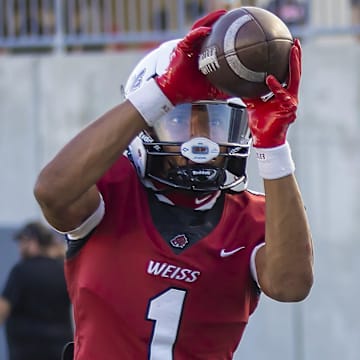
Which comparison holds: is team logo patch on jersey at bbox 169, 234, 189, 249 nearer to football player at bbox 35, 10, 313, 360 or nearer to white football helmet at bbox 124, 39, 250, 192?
football player at bbox 35, 10, 313, 360

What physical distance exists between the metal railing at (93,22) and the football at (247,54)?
4.85 m

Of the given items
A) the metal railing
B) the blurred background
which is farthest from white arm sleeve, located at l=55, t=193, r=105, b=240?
the metal railing

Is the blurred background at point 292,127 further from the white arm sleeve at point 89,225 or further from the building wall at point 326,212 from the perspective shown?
the white arm sleeve at point 89,225

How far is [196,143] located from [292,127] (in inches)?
172

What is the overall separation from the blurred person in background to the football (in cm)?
376

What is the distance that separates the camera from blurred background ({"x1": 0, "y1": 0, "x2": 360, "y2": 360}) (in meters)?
7.36

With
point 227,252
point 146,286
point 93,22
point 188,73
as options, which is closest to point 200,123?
point 188,73

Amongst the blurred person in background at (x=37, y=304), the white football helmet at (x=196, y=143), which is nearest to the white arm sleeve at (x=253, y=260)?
the white football helmet at (x=196, y=143)

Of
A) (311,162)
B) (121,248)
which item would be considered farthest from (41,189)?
(311,162)

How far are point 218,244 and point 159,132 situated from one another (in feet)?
1.14

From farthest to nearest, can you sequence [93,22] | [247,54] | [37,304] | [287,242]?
[93,22] < [37,304] < [287,242] < [247,54]

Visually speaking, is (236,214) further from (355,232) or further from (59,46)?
(59,46)

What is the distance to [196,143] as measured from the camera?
3.04 metres

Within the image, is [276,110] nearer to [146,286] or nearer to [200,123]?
[200,123]
